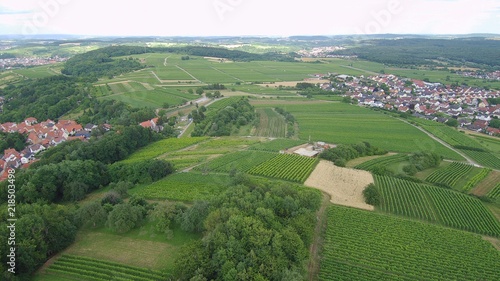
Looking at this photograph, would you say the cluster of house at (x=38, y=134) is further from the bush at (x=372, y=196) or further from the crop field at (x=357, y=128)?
the bush at (x=372, y=196)

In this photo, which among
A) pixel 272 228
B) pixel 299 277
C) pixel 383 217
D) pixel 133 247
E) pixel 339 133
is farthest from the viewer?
pixel 339 133

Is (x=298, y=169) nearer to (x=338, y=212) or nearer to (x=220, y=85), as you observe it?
(x=338, y=212)

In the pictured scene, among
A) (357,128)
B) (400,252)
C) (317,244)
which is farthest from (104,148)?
(357,128)

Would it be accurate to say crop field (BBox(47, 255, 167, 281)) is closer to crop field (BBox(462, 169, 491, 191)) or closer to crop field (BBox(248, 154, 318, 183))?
crop field (BBox(248, 154, 318, 183))

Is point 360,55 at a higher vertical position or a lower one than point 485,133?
higher

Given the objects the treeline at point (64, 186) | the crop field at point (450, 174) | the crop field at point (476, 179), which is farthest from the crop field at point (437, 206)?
the treeline at point (64, 186)

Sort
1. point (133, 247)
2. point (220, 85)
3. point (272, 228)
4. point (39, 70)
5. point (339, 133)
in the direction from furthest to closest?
point (39, 70)
point (220, 85)
point (339, 133)
point (133, 247)
point (272, 228)

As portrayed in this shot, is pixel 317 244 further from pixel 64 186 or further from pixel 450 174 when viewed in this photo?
pixel 64 186

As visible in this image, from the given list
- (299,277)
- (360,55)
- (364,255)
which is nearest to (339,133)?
(364,255)
